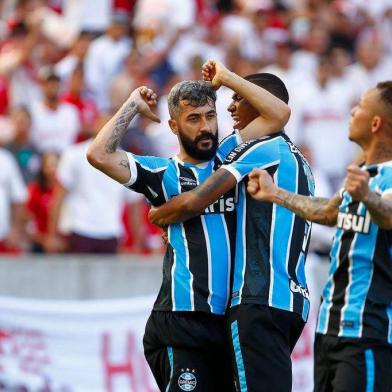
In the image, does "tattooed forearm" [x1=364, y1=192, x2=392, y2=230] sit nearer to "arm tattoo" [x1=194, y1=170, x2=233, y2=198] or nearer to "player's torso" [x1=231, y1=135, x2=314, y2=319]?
→ "player's torso" [x1=231, y1=135, x2=314, y2=319]

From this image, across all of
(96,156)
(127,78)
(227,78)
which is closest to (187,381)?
(96,156)

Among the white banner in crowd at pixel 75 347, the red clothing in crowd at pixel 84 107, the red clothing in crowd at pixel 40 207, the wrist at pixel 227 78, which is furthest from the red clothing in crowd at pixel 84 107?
the wrist at pixel 227 78

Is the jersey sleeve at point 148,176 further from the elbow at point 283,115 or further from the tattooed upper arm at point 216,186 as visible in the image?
the elbow at point 283,115

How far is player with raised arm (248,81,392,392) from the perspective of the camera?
656 centimetres

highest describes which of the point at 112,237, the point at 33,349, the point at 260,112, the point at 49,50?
the point at 49,50

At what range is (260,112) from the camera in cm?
688

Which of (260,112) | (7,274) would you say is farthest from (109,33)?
(260,112)

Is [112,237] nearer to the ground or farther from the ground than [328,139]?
nearer to the ground

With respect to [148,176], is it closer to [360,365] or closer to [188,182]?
[188,182]

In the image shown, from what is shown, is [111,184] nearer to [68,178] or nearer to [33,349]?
[68,178]

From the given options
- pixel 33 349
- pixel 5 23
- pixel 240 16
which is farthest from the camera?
pixel 240 16

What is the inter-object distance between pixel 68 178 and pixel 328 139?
3.93 meters

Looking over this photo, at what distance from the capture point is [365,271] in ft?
21.6

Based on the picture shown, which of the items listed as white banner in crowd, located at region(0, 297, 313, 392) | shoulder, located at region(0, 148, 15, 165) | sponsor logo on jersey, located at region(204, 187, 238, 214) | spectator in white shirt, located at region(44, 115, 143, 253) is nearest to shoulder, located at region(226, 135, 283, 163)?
sponsor logo on jersey, located at region(204, 187, 238, 214)
